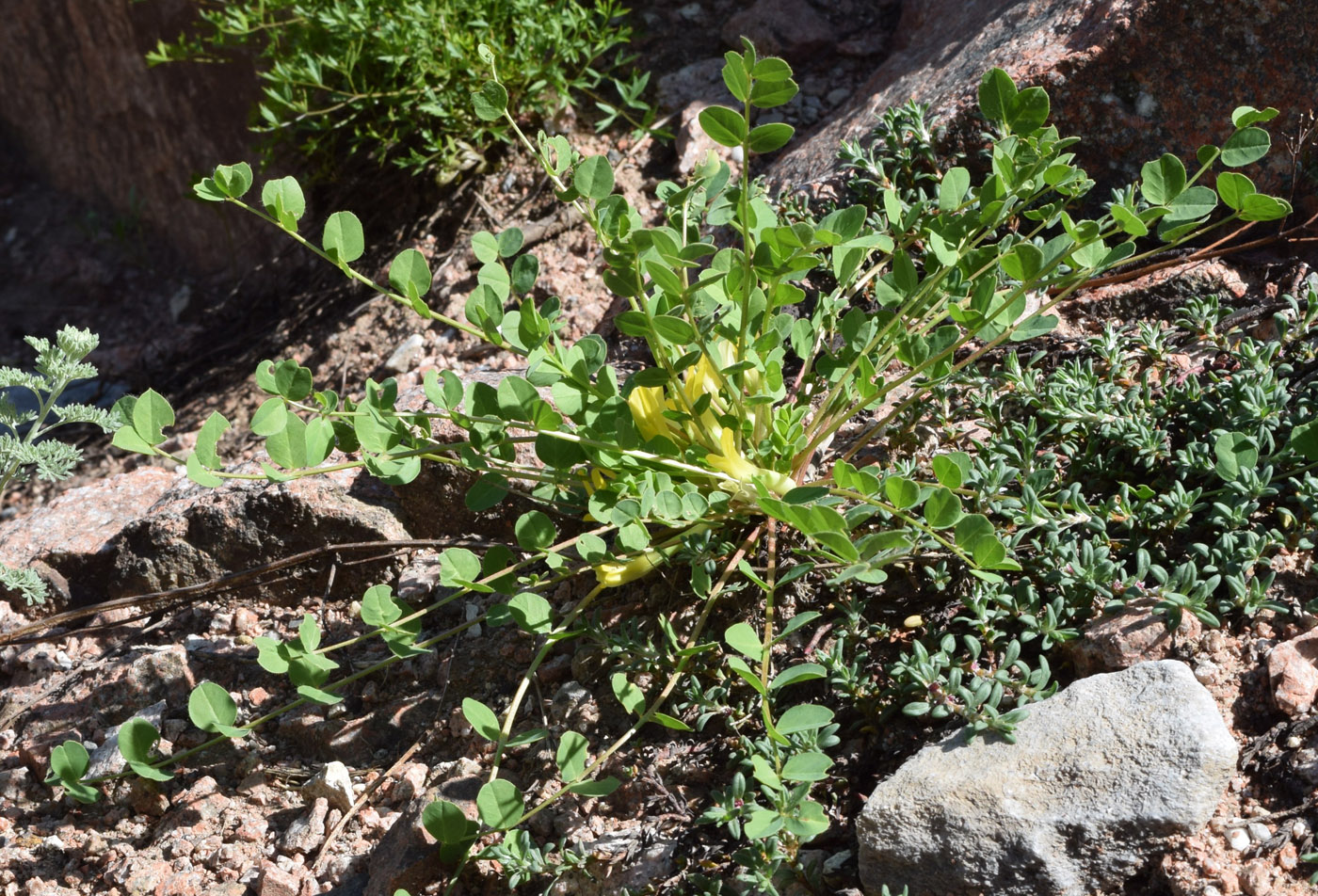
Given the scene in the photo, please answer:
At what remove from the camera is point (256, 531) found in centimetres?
271

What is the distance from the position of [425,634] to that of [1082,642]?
1.41m

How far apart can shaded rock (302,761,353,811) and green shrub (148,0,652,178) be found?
1.99 metres

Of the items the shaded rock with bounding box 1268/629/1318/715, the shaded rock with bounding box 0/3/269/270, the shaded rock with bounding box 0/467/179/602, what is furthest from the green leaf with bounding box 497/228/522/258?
the shaded rock with bounding box 0/3/269/270

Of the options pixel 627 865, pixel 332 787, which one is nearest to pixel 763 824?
pixel 627 865

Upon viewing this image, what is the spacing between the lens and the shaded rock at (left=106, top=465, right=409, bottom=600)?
2672 mm

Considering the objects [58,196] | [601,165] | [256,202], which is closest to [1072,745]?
[601,165]

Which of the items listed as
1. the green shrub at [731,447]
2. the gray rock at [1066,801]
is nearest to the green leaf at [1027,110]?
the green shrub at [731,447]

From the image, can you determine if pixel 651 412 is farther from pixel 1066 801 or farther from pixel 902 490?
pixel 1066 801

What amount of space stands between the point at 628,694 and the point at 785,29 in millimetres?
2684

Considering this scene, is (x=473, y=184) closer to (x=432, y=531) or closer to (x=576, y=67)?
(x=576, y=67)

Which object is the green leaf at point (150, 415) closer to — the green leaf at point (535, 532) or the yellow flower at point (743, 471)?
the green leaf at point (535, 532)

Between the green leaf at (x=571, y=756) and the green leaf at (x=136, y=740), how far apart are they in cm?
83

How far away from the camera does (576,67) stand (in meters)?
3.78

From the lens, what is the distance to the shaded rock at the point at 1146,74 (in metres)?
2.69
